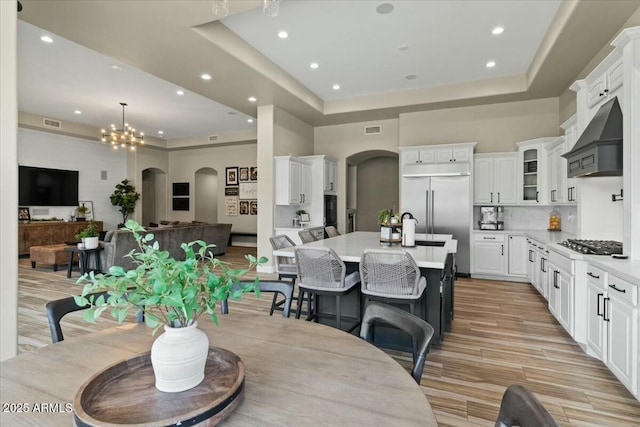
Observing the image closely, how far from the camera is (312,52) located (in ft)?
16.3

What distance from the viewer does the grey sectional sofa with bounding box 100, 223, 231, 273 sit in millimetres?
6184

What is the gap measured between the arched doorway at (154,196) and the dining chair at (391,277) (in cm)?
1114

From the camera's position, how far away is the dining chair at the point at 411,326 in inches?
48.2

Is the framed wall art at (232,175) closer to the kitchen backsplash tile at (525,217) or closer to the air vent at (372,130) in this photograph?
the air vent at (372,130)

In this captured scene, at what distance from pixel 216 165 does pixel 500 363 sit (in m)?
10.5

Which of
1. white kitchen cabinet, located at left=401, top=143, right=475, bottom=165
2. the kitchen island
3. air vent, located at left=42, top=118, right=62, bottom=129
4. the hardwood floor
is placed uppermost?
air vent, located at left=42, top=118, right=62, bottom=129

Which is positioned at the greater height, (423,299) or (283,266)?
(283,266)

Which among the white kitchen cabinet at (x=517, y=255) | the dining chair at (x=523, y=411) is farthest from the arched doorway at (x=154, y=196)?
the dining chair at (x=523, y=411)

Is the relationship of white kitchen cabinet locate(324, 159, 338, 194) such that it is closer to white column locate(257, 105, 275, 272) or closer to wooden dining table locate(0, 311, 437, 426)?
white column locate(257, 105, 275, 272)

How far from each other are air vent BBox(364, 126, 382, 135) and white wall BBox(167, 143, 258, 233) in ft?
14.2

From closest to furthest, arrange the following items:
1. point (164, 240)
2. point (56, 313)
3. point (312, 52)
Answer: point (56, 313)
point (312, 52)
point (164, 240)

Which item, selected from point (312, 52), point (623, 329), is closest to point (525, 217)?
point (623, 329)

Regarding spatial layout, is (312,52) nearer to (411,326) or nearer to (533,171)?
(533,171)

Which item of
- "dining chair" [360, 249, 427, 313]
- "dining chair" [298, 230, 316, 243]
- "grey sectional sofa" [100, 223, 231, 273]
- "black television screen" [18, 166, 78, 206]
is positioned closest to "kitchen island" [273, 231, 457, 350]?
"dining chair" [360, 249, 427, 313]
